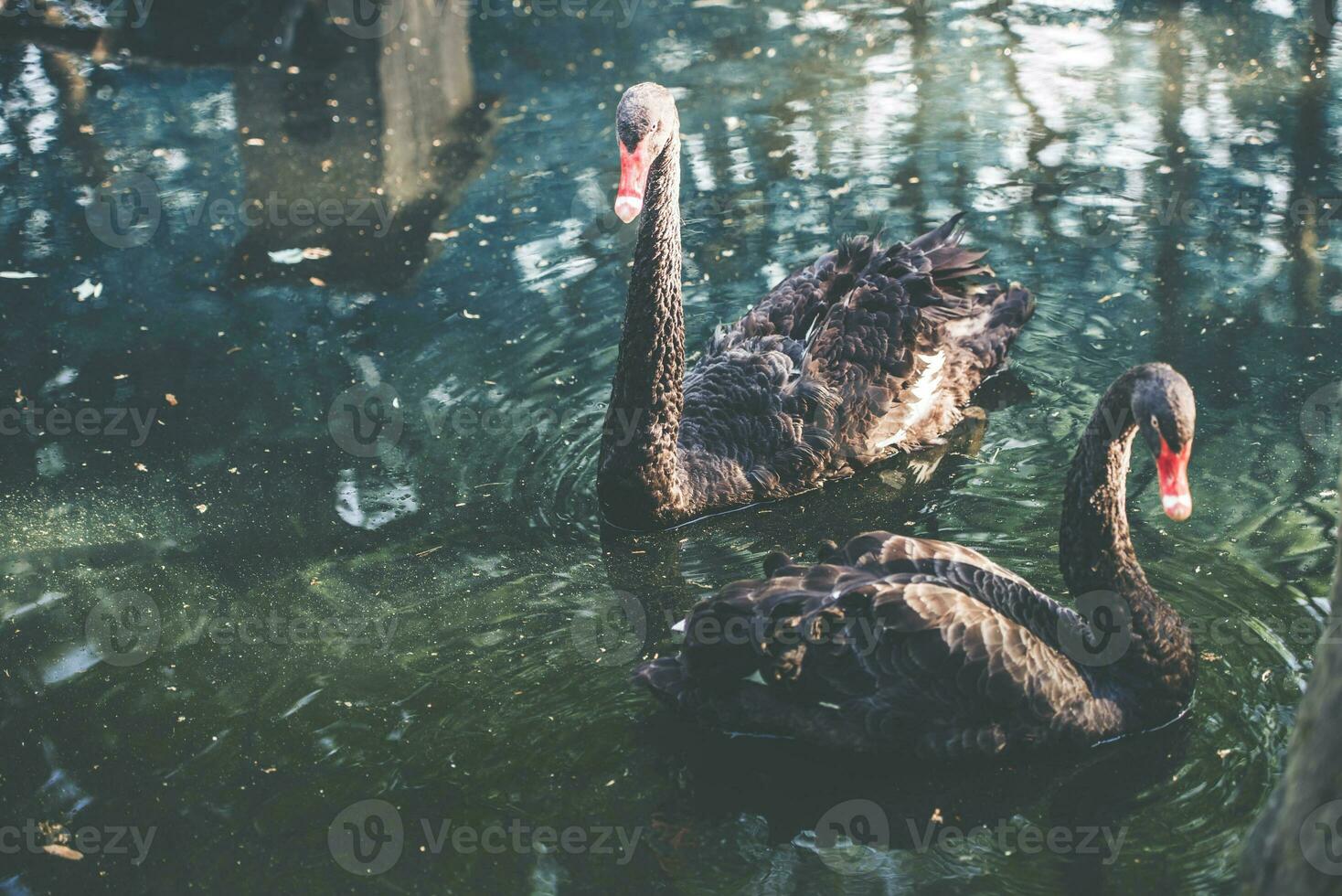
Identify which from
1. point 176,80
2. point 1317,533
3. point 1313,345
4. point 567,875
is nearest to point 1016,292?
point 1313,345

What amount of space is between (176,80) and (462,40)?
218 cm

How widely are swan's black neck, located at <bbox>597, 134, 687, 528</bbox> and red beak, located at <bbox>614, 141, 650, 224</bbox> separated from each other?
0.20 m

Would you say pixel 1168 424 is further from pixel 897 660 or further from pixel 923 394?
pixel 923 394

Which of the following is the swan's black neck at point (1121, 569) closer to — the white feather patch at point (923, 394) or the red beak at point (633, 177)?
the white feather patch at point (923, 394)

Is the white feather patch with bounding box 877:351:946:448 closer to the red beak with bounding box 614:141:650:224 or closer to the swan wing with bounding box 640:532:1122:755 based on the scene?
the red beak with bounding box 614:141:650:224

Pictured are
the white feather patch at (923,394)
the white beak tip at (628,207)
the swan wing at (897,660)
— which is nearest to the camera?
the swan wing at (897,660)

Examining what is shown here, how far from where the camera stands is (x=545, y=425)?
604 centimetres

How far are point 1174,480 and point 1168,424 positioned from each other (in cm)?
15

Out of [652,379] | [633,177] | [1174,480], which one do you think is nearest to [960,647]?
[1174,480]

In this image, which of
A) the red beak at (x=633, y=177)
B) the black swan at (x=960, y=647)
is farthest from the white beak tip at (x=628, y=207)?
the black swan at (x=960, y=647)

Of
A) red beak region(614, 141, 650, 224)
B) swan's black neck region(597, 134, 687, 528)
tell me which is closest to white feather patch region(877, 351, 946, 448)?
swan's black neck region(597, 134, 687, 528)

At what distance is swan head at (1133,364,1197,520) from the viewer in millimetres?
3674

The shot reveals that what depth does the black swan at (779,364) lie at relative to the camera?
5.21 meters

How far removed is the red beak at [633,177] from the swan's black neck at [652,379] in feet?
0.64
